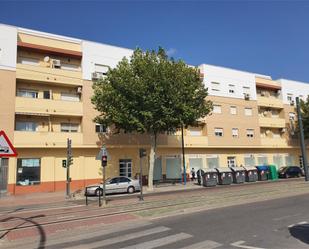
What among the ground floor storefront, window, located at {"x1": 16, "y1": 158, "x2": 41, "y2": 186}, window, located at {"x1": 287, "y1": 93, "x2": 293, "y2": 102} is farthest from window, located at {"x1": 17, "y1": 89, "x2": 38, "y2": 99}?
window, located at {"x1": 287, "y1": 93, "x2": 293, "y2": 102}

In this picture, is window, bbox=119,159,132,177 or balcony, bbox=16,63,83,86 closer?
balcony, bbox=16,63,83,86

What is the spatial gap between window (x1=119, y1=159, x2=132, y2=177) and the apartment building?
10cm

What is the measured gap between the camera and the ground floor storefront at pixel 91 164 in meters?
24.9

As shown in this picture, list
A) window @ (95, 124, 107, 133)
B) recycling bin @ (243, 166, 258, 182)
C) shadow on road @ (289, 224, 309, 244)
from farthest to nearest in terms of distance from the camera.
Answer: recycling bin @ (243, 166, 258, 182), window @ (95, 124, 107, 133), shadow on road @ (289, 224, 309, 244)

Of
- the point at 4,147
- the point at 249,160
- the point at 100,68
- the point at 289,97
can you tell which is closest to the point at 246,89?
the point at 289,97

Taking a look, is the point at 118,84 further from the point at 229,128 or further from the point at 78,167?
the point at 229,128

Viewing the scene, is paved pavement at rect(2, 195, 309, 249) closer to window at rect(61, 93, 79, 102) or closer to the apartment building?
the apartment building

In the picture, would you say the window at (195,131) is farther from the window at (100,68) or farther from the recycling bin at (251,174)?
the window at (100,68)

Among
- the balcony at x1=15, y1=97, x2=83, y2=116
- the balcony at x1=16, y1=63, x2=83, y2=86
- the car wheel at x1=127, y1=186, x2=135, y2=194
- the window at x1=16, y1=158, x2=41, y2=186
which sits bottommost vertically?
the car wheel at x1=127, y1=186, x2=135, y2=194

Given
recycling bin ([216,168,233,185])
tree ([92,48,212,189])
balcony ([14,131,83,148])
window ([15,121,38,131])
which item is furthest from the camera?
recycling bin ([216,168,233,185])

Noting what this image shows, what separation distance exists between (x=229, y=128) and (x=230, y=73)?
7377mm

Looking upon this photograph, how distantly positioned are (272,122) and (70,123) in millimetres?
27770

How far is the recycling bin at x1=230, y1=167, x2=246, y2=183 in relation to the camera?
29.2 metres

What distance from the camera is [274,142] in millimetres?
40656
